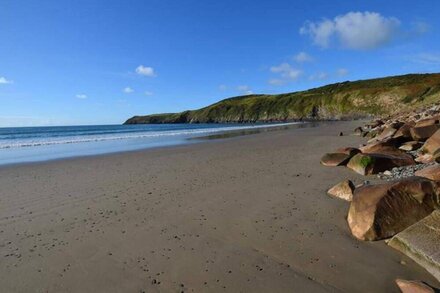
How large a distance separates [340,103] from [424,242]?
11430 centimetres

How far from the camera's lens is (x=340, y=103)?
112188mm

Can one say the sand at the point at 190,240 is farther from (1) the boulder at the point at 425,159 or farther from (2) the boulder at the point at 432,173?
(1) the boulder at the point at 425,159

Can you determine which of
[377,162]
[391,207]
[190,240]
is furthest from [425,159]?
[190,240]

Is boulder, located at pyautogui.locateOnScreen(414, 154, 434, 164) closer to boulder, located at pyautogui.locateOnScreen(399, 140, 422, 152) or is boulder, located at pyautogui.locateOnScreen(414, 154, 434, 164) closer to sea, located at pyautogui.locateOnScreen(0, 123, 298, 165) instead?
boulder, located at pyautogui.locateOnScreen(399, 140, 422, 152)

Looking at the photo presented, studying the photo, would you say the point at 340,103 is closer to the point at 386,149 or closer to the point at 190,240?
the point at 386,149

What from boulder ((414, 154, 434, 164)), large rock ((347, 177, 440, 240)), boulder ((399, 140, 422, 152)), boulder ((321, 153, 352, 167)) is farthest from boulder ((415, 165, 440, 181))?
boulder ((399, 140, 422, 152))

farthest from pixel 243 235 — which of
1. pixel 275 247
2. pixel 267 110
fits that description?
pixel 267 110

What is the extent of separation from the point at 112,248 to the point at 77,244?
68 cm

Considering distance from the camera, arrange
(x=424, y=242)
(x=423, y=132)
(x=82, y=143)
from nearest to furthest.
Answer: (x=424, y=242), (x=423, y=132), (x=82, y=143)

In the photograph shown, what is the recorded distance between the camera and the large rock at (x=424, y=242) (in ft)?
14.8

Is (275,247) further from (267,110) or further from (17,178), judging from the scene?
(267,110)

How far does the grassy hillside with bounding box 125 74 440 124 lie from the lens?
93.7 m

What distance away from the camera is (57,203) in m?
8.43

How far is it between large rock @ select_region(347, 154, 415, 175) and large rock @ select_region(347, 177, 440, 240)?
389 centimetres
